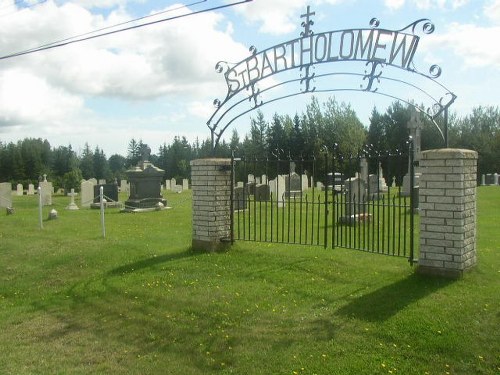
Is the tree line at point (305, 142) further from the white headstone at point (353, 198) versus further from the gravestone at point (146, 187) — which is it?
the white headstone at point (353, 198)

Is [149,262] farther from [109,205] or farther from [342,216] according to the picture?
[109,205]

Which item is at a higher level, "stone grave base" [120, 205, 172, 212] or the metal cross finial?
the metal cross finial

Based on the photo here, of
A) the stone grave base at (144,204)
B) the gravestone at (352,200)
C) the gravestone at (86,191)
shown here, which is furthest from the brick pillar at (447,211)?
the gravestone at (86,191)

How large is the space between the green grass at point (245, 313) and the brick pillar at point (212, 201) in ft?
0.99

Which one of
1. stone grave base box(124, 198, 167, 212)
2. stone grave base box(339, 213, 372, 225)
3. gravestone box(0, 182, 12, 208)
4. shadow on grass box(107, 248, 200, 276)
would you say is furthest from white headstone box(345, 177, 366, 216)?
gravestone box(0, 182, 12, 208)

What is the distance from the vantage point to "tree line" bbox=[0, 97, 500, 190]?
142ft

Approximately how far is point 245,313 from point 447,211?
108 inches

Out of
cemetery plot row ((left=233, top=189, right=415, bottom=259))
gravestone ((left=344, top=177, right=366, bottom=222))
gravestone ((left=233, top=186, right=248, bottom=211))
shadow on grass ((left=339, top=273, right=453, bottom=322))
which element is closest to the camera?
shadow on grass ((left=339, top=273, right=453, bottom=322))

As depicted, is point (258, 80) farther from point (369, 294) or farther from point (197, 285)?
point (369, 294)

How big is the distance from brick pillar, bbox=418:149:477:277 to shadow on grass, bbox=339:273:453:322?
0.21 meters

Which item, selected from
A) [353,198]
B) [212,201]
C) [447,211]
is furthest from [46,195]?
[447,211]

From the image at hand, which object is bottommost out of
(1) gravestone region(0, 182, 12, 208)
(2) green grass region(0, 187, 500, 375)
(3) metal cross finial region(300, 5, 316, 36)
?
(2) green grass region(0, 187, 500, 375)

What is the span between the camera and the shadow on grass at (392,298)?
545 cm

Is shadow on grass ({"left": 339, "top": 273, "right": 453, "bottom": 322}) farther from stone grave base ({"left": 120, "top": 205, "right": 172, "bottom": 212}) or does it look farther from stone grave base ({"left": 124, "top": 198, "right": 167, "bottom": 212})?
stone grave base ({"left": 124, "top": 198, "right": 167, "bottom": 212})
